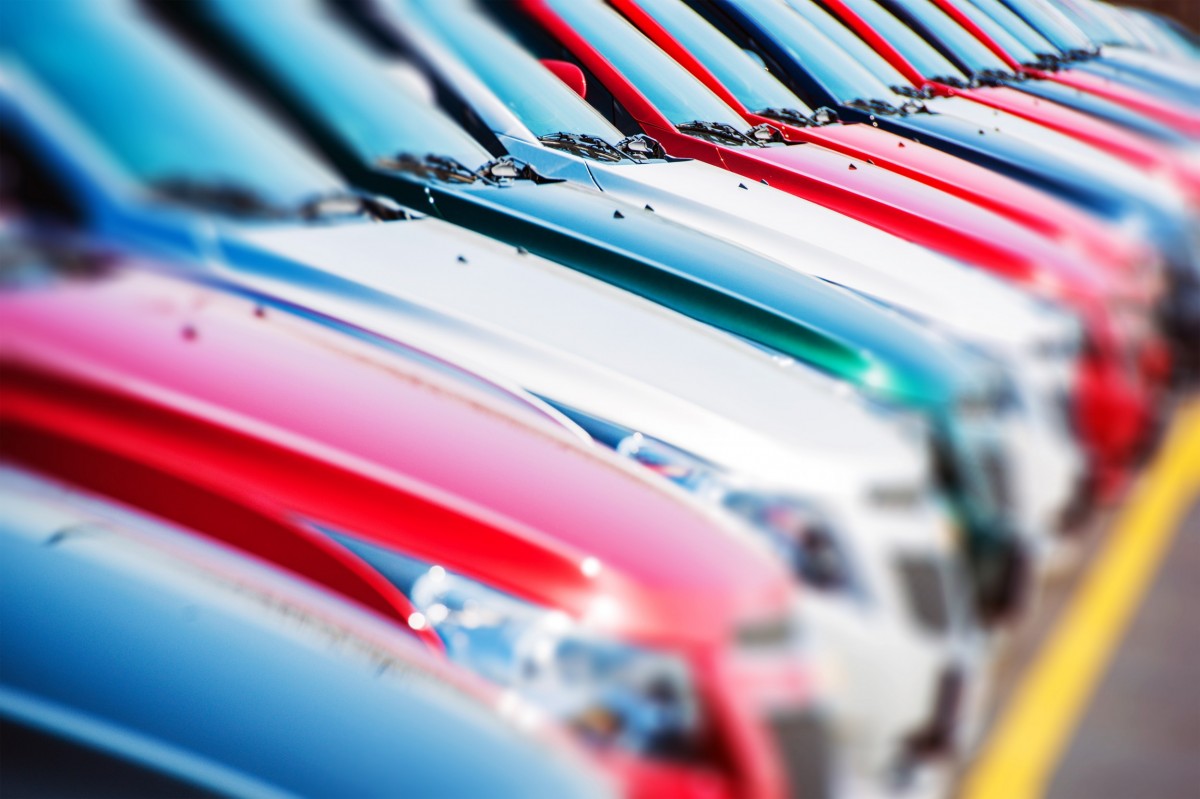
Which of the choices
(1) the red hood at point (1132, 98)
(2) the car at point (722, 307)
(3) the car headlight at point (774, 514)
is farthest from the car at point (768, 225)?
(1) the red hood at point (1132, 98)

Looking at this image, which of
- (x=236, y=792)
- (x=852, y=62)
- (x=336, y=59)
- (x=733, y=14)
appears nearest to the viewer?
(x=236, y=792)

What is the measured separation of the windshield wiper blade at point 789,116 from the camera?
6.70m

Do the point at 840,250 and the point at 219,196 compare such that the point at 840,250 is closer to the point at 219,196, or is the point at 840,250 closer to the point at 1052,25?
the point at 219,196

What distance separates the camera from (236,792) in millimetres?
1656

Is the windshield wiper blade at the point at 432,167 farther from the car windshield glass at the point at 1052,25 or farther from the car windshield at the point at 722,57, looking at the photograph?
the car windshield glass at the point at 1052,25

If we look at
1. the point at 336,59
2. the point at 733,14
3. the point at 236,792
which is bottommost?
the point at 236,792

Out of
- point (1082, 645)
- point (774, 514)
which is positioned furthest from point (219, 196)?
point (1082, 645)

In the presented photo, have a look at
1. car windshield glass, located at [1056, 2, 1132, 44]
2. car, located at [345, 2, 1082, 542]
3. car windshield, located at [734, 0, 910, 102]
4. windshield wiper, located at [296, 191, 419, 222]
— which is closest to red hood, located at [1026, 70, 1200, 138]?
car windshield glass, located at [1056, 2, 1132, 44]

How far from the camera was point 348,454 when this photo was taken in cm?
253

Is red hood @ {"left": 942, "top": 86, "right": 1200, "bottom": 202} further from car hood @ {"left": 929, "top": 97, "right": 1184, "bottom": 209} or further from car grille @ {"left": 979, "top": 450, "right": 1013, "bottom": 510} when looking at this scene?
car grille @ {"left": 979, "top": 450, "right": 1013, "bottom": 510}

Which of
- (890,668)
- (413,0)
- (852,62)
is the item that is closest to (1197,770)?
(890,668)

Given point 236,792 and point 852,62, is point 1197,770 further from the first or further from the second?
point 852,62

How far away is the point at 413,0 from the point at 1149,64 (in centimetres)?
1043

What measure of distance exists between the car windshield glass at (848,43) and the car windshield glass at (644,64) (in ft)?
5.65
